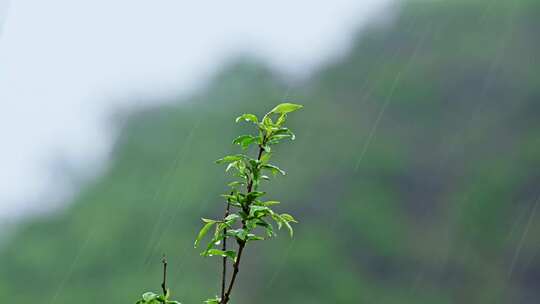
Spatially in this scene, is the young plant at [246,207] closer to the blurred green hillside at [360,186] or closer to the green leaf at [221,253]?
the green leaf at [221,253]

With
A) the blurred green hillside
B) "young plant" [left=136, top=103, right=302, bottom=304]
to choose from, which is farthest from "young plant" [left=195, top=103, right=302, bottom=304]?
the blurred green hillside

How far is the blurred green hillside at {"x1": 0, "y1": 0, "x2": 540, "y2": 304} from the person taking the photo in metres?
9.52

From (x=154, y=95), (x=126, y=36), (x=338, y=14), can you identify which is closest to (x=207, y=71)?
(x=154, y=95)

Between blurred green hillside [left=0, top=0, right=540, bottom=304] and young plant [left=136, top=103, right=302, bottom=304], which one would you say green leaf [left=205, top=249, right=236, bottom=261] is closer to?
young plant [left=136, top=103, right=302, bottom=304]

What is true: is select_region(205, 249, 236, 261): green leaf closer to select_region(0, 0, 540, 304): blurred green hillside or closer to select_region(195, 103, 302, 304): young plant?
select_region(195, 103, 302, 304): young plant

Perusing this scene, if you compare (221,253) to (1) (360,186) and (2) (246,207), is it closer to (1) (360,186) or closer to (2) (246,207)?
(2) (246,207)

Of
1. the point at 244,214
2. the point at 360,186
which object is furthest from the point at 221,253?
the point at 360,186

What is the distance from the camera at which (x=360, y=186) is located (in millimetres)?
10930

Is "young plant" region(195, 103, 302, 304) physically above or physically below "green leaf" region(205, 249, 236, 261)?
above

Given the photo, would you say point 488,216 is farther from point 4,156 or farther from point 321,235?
point 4,156

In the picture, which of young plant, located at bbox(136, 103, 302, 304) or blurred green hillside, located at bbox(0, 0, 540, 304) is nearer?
young plant, located at bbox(136, 103, 302, 304)

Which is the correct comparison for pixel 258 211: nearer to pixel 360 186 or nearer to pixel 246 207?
pixel 246 207

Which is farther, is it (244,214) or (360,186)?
(360,186)

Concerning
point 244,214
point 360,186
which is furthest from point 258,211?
point 360,186
